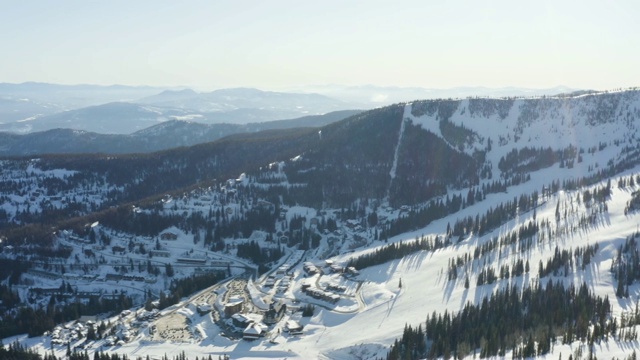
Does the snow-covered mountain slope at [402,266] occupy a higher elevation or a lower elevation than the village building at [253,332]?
higher

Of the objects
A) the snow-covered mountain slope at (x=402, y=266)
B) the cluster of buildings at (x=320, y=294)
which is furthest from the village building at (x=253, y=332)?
the cluster of buildings at (x=320, y=294)

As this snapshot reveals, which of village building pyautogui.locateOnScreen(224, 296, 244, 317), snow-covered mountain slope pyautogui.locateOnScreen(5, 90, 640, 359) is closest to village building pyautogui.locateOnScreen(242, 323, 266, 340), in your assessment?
snow-covered mountain slope pyautogui.locateOnScreen(5, 90, 640, 359)

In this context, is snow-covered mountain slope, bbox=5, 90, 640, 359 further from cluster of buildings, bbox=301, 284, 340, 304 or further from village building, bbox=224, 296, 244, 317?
village building, bbox=224, 296, 244, 317

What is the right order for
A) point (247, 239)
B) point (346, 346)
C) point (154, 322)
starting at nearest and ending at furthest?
point (346, 346) < point (154, 322) < point (247, 239)

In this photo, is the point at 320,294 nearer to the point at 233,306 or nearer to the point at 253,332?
the point at 233,306

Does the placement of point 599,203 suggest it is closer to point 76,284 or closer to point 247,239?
point 247,239

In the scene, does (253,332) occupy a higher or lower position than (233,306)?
lower

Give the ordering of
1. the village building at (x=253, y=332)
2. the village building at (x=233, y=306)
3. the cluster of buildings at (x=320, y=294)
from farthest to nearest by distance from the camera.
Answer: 1. the cluster of buildings at (x=320, y=294)
2. the village building at (x=233, y=306)
3. the village building at (x=253, y=332)

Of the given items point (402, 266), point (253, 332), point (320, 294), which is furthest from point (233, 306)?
point (402, 266)

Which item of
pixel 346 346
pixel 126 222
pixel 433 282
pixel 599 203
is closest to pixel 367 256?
pixel 433 282

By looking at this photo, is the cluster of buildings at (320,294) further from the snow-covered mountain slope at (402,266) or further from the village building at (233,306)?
the village building at (233,306)

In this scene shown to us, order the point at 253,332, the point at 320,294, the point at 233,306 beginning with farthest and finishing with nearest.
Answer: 1. the point at 320,294
2. the point at 233,306
3. the point at 253,332
